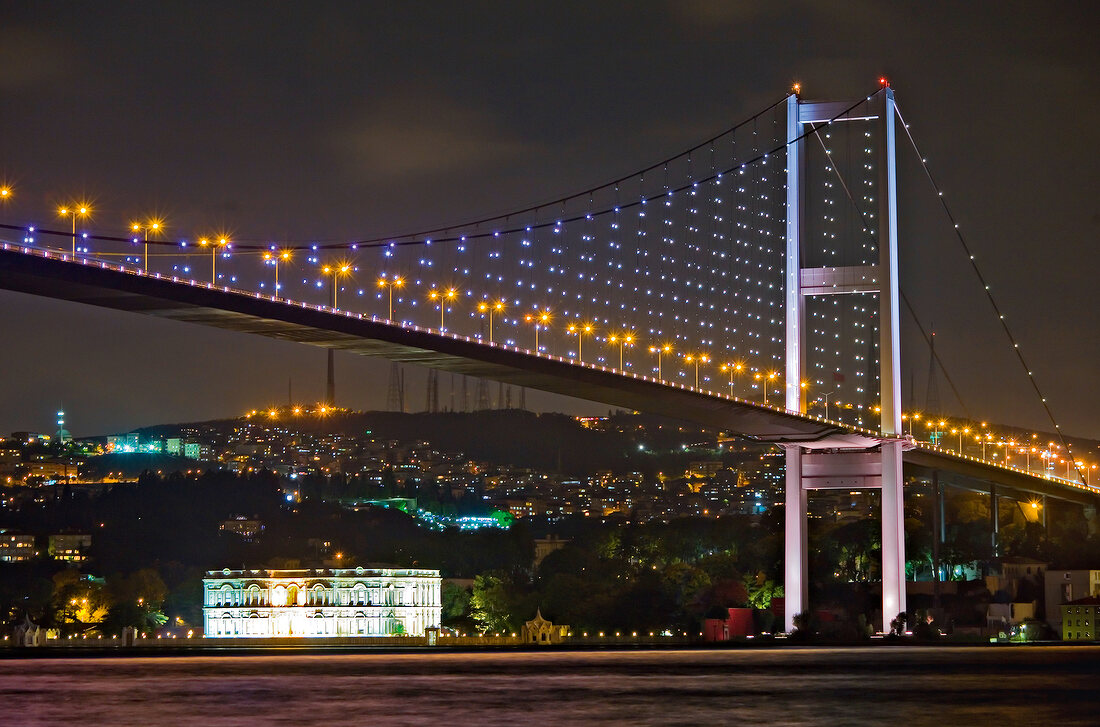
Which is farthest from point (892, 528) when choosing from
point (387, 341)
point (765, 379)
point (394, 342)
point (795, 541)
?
point (387, 341)

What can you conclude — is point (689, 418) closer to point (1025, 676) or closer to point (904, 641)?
point (904, 641)

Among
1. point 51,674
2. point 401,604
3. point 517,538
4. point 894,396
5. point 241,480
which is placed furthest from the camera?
point 241,480

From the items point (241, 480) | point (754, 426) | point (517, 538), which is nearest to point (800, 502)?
point (754, 426)

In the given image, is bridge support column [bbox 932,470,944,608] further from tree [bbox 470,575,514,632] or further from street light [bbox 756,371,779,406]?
street light [bbox 756,371,779,406]

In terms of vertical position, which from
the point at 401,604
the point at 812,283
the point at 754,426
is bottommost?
the point at 401,604

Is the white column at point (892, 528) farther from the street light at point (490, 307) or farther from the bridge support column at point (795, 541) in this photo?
the street light at point (490, 307)

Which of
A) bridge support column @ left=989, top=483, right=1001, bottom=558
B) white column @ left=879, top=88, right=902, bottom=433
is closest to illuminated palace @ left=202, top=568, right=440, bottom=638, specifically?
bridge support column @ left=989, top=483, right=1001, bottom=558

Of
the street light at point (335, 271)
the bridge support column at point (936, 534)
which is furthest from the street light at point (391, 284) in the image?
the bridge support column at point (936, 534)
